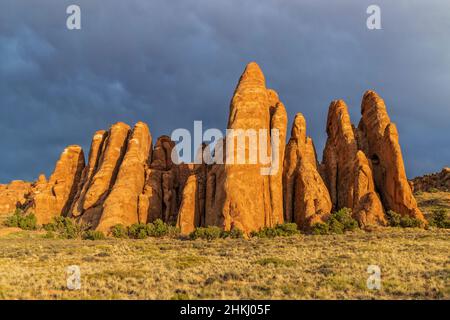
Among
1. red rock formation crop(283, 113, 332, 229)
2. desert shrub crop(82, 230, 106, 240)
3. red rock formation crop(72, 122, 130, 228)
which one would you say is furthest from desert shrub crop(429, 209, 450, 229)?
red rock formation crop(72, 122, 130, 228)

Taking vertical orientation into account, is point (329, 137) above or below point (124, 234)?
above

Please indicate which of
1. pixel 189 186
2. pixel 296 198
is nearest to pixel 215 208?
pixel 189 186

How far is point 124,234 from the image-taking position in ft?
140

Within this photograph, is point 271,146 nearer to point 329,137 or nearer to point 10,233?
point 329,137

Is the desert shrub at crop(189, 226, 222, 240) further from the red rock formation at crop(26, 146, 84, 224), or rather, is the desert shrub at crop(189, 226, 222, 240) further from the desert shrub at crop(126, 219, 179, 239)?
the red rock formation at crop(26, 146, 84, 224)

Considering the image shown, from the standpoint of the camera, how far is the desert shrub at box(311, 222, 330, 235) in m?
35.9

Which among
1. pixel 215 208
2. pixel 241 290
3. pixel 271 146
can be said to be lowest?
pixel 241 290

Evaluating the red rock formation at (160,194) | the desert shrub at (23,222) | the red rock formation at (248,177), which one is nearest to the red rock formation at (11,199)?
the desert shrub at (23,222)

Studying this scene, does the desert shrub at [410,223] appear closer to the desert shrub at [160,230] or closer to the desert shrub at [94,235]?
the desert shrub at [160,230]

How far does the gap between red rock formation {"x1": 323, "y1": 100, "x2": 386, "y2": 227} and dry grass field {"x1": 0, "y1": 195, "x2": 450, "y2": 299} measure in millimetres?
11006

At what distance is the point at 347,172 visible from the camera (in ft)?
146

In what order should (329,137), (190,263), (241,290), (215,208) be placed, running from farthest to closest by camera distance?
1. (329,137)
2. (215,208)
3. (190,263)
4. (241,290)

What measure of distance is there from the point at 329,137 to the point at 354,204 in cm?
1178

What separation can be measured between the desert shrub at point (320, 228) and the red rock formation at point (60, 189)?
1418 inches
